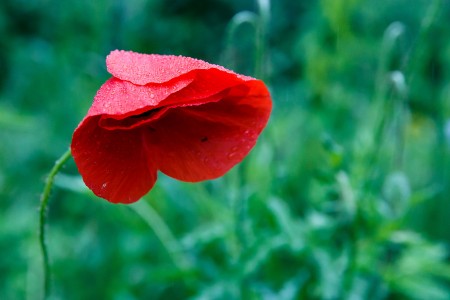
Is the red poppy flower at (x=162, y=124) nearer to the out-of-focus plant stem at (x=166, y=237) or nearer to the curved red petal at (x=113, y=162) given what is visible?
the curved red petal at (x=113, y=162)

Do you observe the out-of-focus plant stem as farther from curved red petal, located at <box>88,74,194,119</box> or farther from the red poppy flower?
curved red petal, located at <box>88,74,194,119</box>

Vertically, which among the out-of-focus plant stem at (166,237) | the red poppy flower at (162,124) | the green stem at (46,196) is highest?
the out-of-focus plant stem at (166,237)

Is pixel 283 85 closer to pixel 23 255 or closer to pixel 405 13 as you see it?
pixel 405 13

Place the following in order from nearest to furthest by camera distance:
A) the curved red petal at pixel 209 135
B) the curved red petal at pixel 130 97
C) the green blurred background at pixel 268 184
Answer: the curved red petal at pixel 130 97, the curved red petal at pixel 209 135, the green blurred background at pixel 268 184

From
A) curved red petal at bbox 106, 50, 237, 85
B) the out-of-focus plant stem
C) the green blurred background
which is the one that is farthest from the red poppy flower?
the out-of-focus plant stem

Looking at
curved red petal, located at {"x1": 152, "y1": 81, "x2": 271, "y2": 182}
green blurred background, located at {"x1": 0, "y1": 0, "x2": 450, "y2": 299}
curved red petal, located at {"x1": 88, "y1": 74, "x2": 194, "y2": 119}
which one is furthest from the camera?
green blurred background, located at {"x1": 0, "y1": 0, "x2": 450, "y2": 299}

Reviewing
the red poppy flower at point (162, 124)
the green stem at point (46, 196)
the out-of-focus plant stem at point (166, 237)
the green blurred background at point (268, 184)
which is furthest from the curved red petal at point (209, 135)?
the out-of-focus plant stem at point (166, 237)

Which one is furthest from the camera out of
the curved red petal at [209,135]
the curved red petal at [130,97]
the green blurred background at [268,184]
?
the green blurred background at [268,184]

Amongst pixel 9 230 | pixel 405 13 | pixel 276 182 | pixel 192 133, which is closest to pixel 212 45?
pixel 405 13
